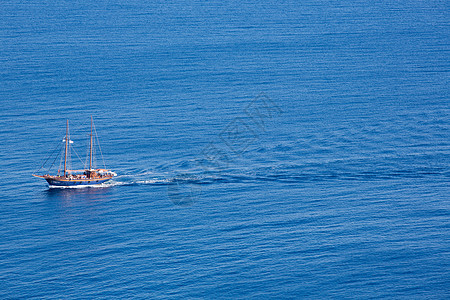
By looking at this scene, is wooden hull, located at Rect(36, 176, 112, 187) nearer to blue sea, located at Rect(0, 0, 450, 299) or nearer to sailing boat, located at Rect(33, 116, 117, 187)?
sailing boat, located at Rect(33, 116, 117, 187)

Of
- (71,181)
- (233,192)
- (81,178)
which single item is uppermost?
(81,178)

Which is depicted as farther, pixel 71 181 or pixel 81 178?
pixel 81 178

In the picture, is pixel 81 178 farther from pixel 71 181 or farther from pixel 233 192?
pixel 233 192

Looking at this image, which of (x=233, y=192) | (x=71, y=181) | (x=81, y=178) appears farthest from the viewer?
(x=81, y=178)

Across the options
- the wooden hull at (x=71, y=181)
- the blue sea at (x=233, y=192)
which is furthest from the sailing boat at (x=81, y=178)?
the blue sea at (x=233, y=192)

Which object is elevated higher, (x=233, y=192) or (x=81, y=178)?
(x=81, y=178)

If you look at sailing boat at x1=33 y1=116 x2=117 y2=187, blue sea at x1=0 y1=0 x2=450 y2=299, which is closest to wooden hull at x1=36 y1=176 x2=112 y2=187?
sailing boat at x1=33 y1=116 x2=117 y2=187

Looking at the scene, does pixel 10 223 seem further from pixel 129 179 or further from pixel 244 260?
pixel 244 260

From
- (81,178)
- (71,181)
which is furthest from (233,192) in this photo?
(71,181)

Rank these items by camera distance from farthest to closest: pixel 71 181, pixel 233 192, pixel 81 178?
1. pixel 81 178
2. pixel 71 181
3. pixel 233 192
